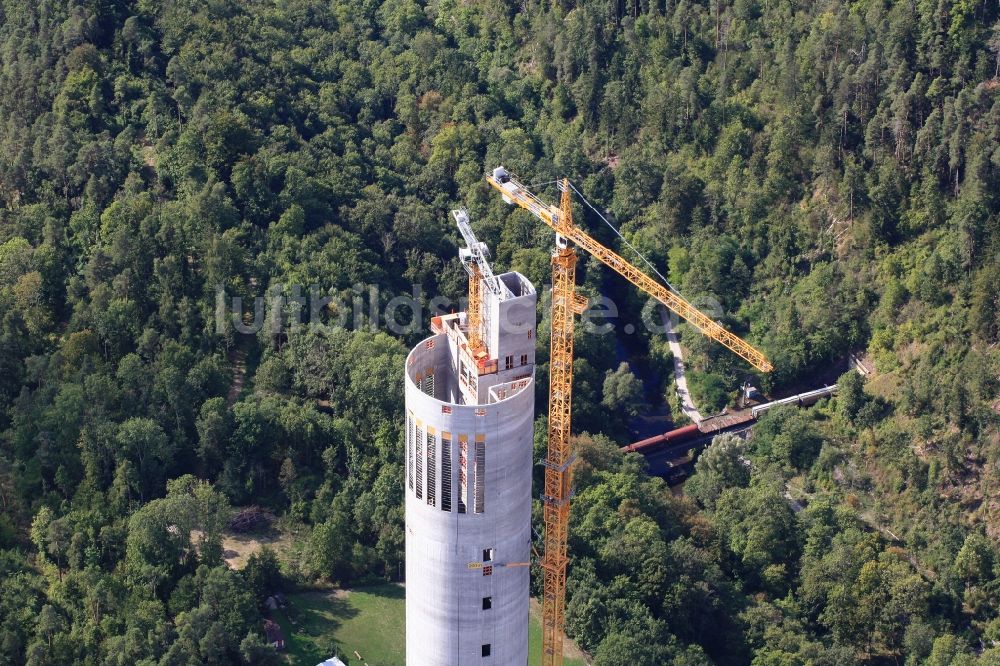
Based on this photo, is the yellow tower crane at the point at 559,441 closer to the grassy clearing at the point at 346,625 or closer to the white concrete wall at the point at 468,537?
the white concrete wall at the point at 468,537

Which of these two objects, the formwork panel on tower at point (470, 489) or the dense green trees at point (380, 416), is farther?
the dense green trees at point (380, 416)

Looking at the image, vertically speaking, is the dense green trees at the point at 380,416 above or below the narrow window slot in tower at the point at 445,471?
below

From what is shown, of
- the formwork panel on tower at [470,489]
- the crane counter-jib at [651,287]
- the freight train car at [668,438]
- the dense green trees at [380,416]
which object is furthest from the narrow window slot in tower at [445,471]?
the freight train car at [668,438]

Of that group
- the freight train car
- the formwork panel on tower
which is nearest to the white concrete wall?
the formwork panel on tower

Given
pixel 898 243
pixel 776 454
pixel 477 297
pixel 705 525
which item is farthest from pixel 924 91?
pixel 477 297

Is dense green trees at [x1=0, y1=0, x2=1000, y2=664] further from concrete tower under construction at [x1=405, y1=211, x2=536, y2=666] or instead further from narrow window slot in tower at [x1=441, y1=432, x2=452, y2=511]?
narrow window slot in tower at [x1=441, y1=432, x2=452, y2=511]
